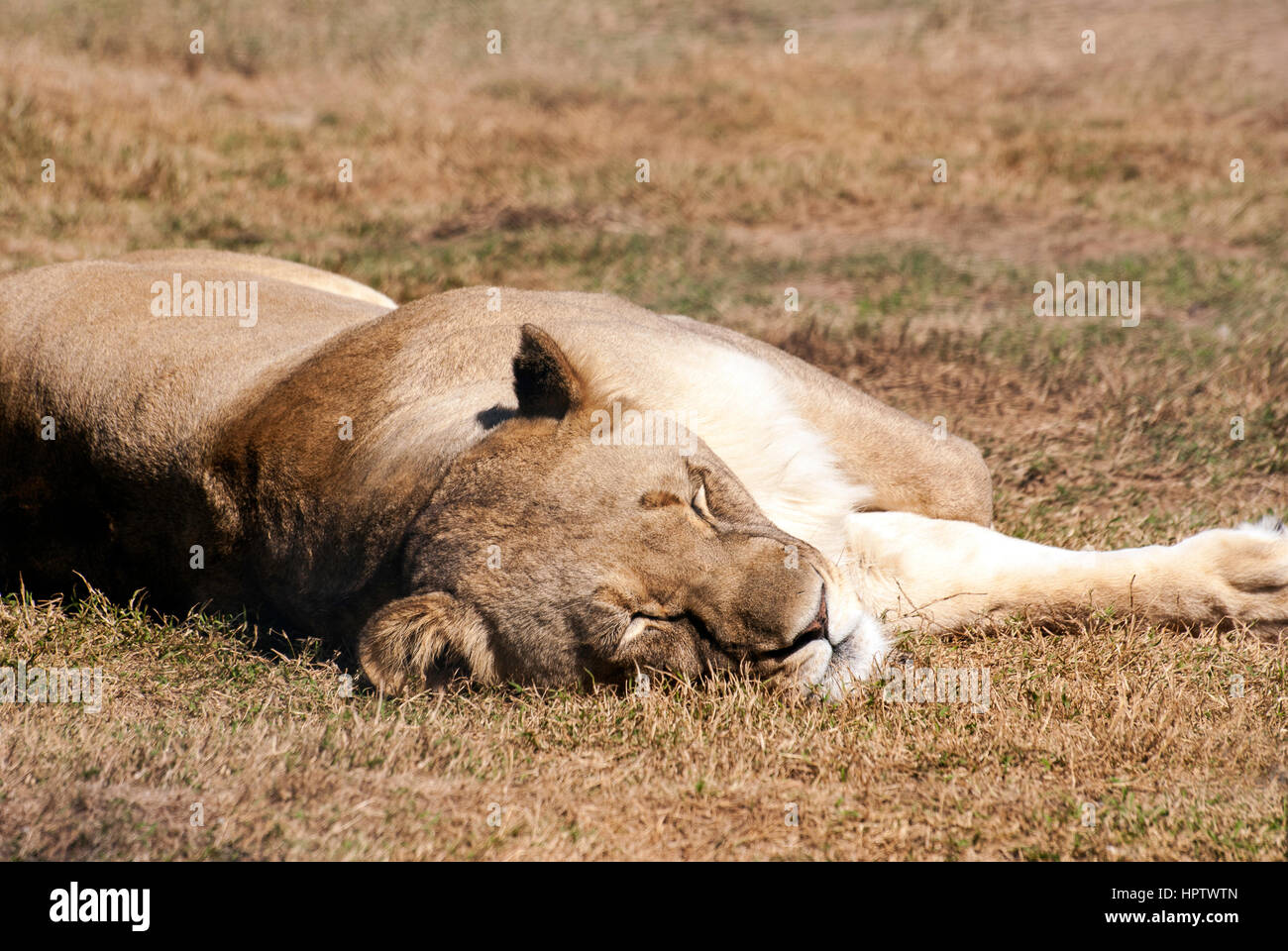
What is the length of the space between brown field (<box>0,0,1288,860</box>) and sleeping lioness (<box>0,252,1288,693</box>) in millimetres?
145

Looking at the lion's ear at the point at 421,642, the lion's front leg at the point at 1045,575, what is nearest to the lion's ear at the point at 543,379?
the lion's ear at the point at 421,642

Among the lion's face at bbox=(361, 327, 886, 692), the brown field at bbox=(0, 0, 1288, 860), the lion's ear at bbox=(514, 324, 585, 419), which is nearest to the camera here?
the brown field at bbox=(0, 0, 1288, 860)

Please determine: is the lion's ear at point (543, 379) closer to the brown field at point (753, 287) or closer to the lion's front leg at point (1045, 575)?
the brown field at point (753, 287)

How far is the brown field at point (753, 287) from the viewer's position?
9.11ft

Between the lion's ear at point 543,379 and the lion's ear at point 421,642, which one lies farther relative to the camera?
the lion's ear at point 543,379

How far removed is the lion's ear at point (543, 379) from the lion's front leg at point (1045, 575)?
963mm

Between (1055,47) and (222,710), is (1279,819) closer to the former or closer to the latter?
(222,710)

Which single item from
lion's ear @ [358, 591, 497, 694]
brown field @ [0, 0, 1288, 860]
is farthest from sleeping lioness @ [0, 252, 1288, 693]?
brown field @ [0, 0, 1288, 860]

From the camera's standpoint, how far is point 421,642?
312 cm

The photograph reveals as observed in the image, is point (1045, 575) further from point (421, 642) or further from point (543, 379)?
point (421, 642)

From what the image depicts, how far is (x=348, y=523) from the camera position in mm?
3518

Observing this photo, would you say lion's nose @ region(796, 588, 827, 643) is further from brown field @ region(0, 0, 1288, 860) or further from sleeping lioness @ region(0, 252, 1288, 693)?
brown field @ region(0, 0, 1288, 860)

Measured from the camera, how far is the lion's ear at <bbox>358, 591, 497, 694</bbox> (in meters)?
3.11

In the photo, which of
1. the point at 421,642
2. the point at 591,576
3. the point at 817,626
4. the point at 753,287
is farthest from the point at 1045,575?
the point at 753,287
